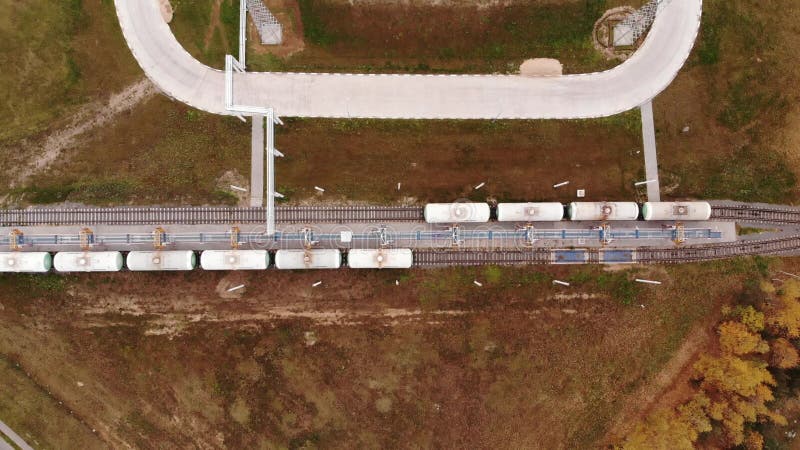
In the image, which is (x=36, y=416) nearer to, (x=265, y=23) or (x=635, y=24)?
(x=265, y=23)

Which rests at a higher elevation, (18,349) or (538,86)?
(538,86)

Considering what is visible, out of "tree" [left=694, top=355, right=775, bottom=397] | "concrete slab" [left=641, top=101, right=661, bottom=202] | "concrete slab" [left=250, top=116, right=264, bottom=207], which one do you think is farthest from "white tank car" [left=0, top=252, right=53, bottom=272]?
"tree" [left=694, top=355, right=775, bottom=397]

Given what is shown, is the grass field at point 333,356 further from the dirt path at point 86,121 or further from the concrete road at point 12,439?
the dirt path at point 86,121

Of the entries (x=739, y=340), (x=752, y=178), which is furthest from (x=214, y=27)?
(x=739, y=340)

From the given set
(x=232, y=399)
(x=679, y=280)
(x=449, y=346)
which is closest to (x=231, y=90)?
(x=232, y=399)

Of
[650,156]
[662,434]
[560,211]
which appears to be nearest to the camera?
[662,434]

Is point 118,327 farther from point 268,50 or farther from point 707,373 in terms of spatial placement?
point 707,373
